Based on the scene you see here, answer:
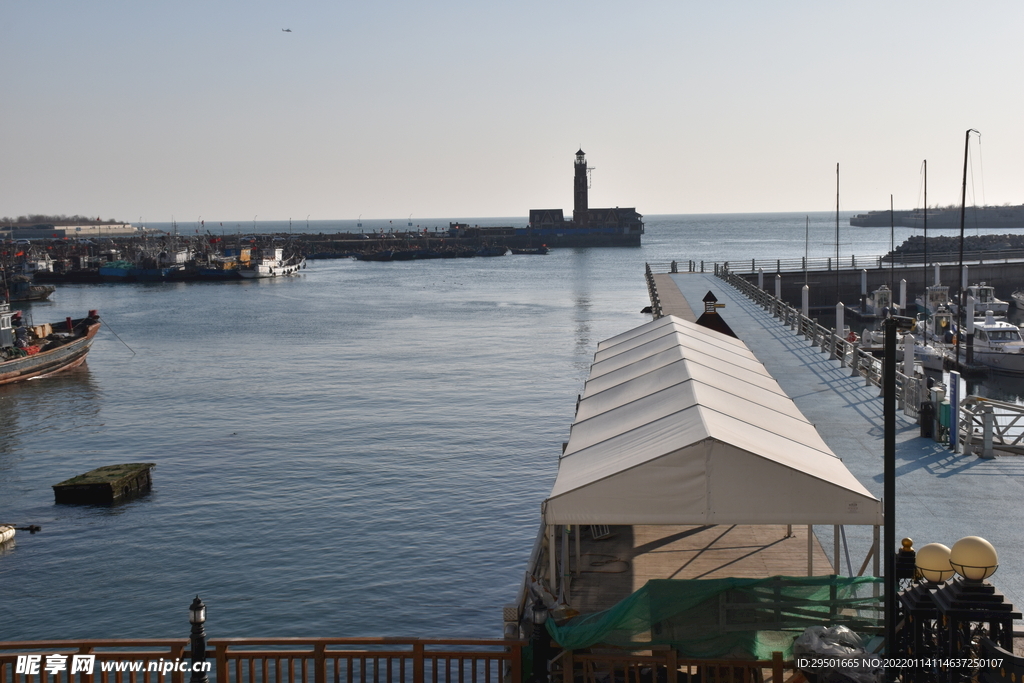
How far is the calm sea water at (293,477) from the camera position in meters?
18.8

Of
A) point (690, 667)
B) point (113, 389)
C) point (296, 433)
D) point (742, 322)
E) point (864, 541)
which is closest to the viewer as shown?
point (690, 667)

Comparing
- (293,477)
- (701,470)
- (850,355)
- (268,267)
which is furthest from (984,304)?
(268,267)

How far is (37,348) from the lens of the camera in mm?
50562

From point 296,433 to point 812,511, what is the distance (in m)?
25.7

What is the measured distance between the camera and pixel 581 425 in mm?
13578

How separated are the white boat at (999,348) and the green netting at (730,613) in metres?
39.2

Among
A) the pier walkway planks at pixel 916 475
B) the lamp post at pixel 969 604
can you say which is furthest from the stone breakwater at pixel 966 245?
the lamp post at pixel 969 604

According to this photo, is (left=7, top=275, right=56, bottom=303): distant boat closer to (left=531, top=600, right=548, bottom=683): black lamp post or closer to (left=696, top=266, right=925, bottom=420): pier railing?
(left=696, top=266, right=925, bottom=420): pier railing

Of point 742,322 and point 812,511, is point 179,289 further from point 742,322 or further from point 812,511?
point 812,511

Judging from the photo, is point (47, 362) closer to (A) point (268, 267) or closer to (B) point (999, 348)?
(B) point (999, 348)

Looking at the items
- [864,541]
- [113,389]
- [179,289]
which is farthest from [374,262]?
[864,541]

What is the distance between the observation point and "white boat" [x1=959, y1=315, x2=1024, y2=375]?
142ft

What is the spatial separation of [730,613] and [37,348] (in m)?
49.8

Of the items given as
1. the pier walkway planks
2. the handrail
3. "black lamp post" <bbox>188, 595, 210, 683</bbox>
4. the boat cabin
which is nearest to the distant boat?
the boat cabin
